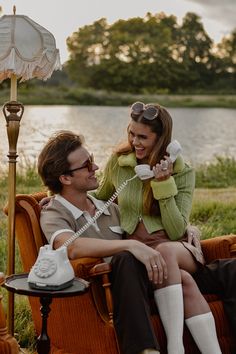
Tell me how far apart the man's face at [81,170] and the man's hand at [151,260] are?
1.28ft

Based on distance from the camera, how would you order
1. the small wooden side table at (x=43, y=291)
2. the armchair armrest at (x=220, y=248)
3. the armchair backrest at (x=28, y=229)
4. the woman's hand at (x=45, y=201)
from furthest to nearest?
the armchair armrest at (x=220, y=248) → the woman's hand at (x=45, y=201) → the armchair backrest at (x=28, y=229) → the small wooden side table at (x=43, y=291)

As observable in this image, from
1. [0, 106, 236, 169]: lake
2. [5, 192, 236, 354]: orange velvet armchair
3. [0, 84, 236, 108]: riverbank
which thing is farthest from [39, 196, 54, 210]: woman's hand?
[0, 84, 236, 108]: riverbank

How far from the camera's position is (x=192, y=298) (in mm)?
3582

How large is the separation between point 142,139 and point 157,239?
471 mm

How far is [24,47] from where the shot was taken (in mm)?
3818

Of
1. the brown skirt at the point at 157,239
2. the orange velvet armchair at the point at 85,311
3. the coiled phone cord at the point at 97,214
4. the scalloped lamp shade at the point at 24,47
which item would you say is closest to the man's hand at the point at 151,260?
the orange velvet armchair at the point at 85,311

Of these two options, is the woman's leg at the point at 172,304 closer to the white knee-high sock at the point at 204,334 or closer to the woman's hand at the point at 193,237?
the white knee-high sock at the point at 204,334

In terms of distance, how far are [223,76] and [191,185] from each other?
1305 inches

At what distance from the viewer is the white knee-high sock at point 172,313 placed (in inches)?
136

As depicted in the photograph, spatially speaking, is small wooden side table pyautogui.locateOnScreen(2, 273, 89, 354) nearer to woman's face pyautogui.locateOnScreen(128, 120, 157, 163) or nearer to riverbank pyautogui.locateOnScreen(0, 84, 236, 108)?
woman's face pyautogui.locateOnScreen(128, 120, 157, 163)

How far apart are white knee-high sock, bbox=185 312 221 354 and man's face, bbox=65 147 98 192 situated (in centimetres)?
75

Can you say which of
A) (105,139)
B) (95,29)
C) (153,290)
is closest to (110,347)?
(153,290)

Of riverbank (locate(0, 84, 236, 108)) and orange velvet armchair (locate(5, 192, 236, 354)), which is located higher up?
orange velvet armchair (locate(5, 192, 236, 354))

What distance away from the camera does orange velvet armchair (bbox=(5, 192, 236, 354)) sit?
11.4 feet
